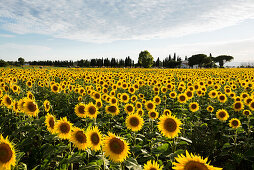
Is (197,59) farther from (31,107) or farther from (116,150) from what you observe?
(116,150)

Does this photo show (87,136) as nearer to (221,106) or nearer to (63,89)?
(63,89)

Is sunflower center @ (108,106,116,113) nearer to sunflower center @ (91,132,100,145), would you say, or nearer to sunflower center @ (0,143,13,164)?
sunflower center @ (91,132,100,145)

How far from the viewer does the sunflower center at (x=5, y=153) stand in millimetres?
2205

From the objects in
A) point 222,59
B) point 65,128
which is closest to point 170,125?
point 65,128

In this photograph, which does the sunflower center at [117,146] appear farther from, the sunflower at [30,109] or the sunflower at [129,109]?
the sunflower at [129,109]

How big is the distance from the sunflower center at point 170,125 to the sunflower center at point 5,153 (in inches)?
113

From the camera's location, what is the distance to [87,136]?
289 cm

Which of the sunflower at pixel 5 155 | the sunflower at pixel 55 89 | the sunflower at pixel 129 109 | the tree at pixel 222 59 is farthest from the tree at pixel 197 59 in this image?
the sunflower at pixel 5 155

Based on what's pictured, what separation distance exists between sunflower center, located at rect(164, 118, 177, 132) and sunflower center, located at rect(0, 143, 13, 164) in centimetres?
286

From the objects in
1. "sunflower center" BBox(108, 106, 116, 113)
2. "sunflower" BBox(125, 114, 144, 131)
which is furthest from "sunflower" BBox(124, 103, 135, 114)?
"sunflower" BBox(125, 114, 144, 131)

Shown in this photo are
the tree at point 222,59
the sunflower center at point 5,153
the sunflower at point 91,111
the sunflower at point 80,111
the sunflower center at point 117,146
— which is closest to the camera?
the sunflower center at point 5,153

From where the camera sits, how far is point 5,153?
7.29ft

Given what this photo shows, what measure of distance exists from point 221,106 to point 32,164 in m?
7.95

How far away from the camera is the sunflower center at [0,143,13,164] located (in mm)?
2205
